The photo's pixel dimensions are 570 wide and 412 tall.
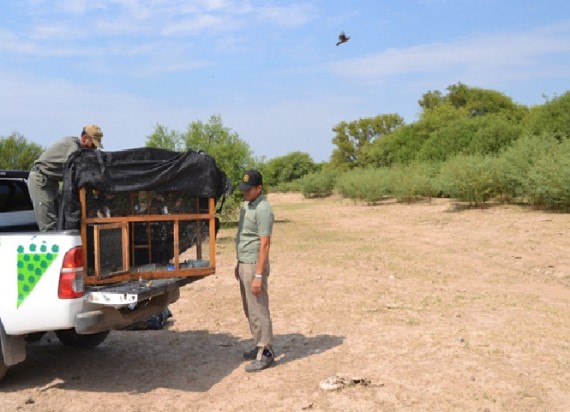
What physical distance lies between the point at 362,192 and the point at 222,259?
26094 mm

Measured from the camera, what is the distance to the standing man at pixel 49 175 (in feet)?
18.0

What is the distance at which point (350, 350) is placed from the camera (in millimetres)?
6320

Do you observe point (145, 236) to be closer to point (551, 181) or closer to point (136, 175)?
point (136, 175)

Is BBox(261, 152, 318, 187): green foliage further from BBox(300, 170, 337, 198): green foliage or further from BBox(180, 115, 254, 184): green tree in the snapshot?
BBox(180, 115, 254, 184): green tree

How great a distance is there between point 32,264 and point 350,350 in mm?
3436

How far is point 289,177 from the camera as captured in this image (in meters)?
80.7

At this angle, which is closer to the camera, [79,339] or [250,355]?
[250,355]

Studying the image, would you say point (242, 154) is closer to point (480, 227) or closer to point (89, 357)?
point (480, 227)

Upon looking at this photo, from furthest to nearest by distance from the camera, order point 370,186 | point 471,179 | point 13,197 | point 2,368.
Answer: point 370,186 → point 471,179 → point 13,197 → point 2,368

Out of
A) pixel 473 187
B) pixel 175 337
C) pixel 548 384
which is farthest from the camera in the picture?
pixel 473 187

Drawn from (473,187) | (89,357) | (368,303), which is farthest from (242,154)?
(89,357)

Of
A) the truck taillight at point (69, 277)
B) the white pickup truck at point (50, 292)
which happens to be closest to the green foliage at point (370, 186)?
the white pickup truck at point (50, 292)

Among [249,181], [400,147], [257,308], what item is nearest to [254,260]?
[257,308]

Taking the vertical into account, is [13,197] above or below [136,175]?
below
